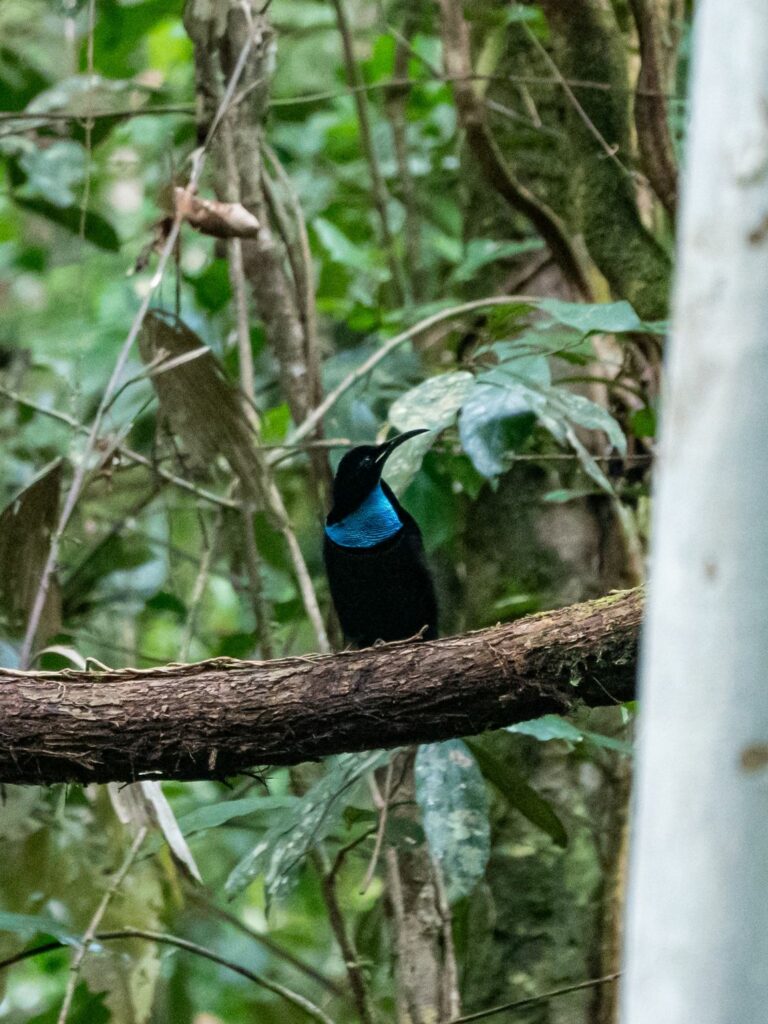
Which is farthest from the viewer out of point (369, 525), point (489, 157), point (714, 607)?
point (489, 157)

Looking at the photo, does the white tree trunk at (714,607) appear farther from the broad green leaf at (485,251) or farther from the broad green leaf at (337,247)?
the broad green leaf at (337,247)

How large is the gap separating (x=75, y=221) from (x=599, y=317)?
203 centimetres

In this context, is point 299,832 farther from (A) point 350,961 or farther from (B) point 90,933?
(A) point 350,961

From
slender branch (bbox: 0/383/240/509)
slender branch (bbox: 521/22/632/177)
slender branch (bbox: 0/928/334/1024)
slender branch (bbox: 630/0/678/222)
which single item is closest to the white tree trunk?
slender branch (bbox: 0/928/334/1024)

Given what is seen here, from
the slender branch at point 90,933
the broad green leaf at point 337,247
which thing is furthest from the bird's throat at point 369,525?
the broad green leaf at point 337,247

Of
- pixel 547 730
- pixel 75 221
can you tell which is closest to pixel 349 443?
pixel 547 730

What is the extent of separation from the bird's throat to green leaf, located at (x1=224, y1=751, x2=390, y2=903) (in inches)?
29.0

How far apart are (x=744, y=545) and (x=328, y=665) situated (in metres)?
1.34

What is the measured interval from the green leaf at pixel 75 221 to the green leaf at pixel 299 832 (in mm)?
2094

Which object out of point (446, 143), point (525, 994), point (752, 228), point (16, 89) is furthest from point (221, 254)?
point (752, 228)

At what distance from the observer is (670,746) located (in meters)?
0.85

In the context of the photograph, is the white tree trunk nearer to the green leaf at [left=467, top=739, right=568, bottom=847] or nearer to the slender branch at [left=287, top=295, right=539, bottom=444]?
the green leaf at [left=467, top=739, right=568, bottom=847]

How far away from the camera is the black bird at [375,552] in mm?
3232

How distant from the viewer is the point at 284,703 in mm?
2109
